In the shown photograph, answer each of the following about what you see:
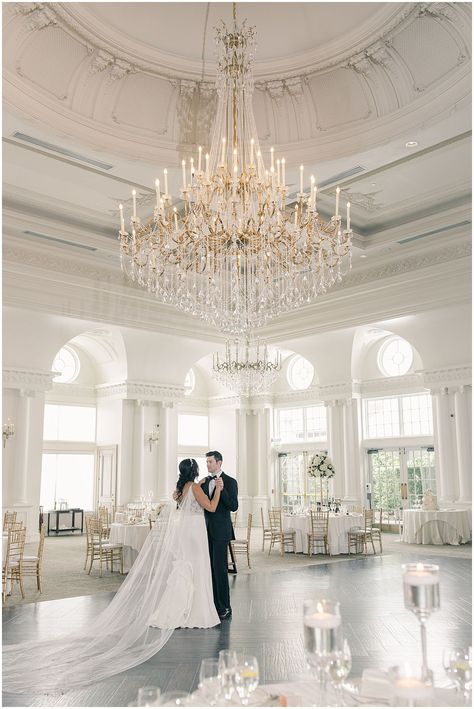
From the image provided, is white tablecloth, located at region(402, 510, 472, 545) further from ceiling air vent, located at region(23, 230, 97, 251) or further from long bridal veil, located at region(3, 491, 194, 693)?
ceiling air vent, located at region(23, 230, 97, 251)

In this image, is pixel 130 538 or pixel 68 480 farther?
pixel 68 480

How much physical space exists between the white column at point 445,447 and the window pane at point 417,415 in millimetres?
2741

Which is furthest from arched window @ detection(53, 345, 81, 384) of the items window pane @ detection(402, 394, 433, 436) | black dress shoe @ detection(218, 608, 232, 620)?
black dress shoe @ detection(218, 608, 232, 620)

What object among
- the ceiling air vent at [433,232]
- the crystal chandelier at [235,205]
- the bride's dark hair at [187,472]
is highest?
the ceiling air vent at [433,232]

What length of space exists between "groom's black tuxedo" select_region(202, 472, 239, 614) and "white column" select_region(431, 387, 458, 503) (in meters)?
9.24

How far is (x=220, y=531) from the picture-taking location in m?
7.21

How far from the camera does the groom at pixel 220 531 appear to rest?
713cm

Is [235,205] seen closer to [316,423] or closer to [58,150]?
[58,150]

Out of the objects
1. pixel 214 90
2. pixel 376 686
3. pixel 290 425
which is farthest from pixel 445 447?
pixel 376 686

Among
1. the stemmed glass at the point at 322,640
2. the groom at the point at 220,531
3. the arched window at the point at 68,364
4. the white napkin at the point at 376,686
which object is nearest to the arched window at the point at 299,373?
the arched window at the point at 68,364

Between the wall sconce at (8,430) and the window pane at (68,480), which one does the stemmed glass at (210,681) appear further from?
the window pane at (68,480)

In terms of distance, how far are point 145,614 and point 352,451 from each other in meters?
12.4

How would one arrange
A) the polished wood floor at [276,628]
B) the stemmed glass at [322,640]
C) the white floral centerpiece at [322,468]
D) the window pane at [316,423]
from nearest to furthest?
1. the stemmed glass at [322,640]
2. the polished wood floor at [276,628]
3. the white floral centerpiece at [322,468]
4. the window pane at [316,423]

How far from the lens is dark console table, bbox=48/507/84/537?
18109 millimetres
